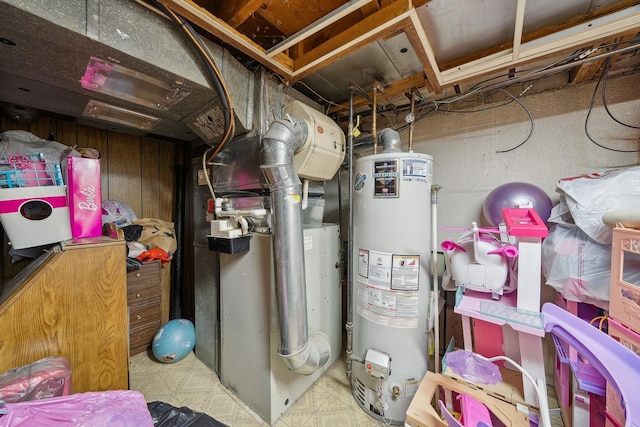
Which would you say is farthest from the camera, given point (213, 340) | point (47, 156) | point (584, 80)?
point (213, 340)

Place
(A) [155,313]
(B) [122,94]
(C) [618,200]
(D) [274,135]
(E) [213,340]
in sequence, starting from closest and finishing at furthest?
(C) [618,200]
(D) [274,135]
(B) [122,94]
(E) [213,340]
(A) [155,313]

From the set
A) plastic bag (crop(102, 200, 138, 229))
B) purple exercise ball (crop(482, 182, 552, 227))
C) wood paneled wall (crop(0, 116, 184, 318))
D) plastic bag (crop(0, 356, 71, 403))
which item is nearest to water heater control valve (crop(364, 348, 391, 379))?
purple exercise ball (crop(482, 182, 552, 227))

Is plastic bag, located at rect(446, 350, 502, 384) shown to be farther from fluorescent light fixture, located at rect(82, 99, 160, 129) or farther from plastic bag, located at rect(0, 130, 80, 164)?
plastic bag, located at rect(0, 130, 80, 164)

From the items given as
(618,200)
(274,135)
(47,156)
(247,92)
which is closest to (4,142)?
(47,156)

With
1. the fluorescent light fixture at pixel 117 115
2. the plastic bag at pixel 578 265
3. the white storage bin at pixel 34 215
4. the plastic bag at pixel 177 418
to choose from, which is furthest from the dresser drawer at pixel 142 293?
the plastic bag at pixel 578 265

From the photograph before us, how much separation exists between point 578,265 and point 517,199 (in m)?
0.45

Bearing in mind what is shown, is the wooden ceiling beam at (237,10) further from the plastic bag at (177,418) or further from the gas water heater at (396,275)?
the plastic bag at (177,418)

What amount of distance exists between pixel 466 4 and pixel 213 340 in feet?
9.02

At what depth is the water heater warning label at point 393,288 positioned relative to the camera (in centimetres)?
135

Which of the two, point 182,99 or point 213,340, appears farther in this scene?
point 213,340

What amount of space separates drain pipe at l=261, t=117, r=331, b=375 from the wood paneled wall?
1858 millimetres

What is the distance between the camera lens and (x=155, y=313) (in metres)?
2.21

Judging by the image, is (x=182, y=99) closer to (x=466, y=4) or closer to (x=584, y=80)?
(x=466, y=4)

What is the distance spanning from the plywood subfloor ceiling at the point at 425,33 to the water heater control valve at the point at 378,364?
1.71 metres
